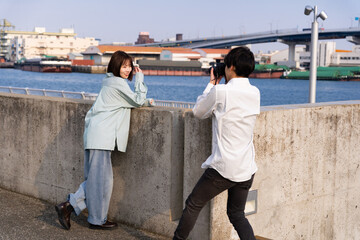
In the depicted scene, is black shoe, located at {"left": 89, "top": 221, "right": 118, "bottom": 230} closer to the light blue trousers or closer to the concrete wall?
the light blue trousers

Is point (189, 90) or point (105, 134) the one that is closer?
point (105, 134)

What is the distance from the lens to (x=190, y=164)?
4.22m

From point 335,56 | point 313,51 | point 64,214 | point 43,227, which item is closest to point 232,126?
point 64,214

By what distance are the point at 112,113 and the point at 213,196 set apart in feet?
4.55

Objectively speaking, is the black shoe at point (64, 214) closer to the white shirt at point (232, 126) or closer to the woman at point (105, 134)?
the woman at point (105, 134)

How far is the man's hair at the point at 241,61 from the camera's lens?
3297 millimetres

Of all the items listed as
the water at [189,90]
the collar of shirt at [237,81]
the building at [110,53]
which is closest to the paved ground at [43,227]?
the collar of shirt at [237,81]

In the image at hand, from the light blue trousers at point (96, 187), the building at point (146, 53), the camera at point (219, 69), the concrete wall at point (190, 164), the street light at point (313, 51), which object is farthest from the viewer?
the building at point (146, 53)

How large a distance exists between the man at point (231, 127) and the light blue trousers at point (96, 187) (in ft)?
4.14

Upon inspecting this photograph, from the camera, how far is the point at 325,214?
537 centimetres

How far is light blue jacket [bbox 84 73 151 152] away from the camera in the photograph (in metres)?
4.37

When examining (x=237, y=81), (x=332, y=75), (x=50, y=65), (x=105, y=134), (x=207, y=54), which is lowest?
(x=332, y=75)

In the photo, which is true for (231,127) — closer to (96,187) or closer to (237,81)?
(237,81)

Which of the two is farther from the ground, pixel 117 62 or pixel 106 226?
pixel 117 62
